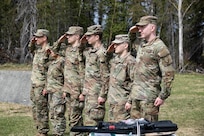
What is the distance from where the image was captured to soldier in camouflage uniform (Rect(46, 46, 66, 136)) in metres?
6.05

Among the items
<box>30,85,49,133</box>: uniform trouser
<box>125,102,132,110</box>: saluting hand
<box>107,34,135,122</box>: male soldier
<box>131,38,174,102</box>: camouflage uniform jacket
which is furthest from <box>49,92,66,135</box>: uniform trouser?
<box>131,38,174,102</box>: camouflage uniform jacket

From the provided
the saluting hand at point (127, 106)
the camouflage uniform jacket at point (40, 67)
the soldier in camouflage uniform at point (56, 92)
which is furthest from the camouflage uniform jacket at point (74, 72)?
the saluting hand at point (127, 106)

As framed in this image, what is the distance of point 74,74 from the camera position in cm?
587

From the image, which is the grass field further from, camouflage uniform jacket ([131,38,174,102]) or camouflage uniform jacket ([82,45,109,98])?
camouflage uniform jacket ([131,38,174,102])

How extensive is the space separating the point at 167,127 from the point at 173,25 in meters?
32.0

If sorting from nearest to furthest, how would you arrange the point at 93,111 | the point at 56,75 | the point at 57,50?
the point at 93,111 → the point at 56,75 → the point at 57,50

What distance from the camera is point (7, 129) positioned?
7.33m

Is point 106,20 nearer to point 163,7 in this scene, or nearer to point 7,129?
point 163,7

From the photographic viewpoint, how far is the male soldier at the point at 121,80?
4.98 meters

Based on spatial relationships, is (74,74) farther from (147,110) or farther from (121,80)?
(147,110)

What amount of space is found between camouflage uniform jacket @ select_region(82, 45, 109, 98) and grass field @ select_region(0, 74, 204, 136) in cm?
164

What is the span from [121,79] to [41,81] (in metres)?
1.87

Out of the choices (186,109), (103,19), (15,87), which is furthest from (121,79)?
(103,19)

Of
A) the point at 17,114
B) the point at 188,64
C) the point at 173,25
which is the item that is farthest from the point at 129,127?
the point at 173,25
